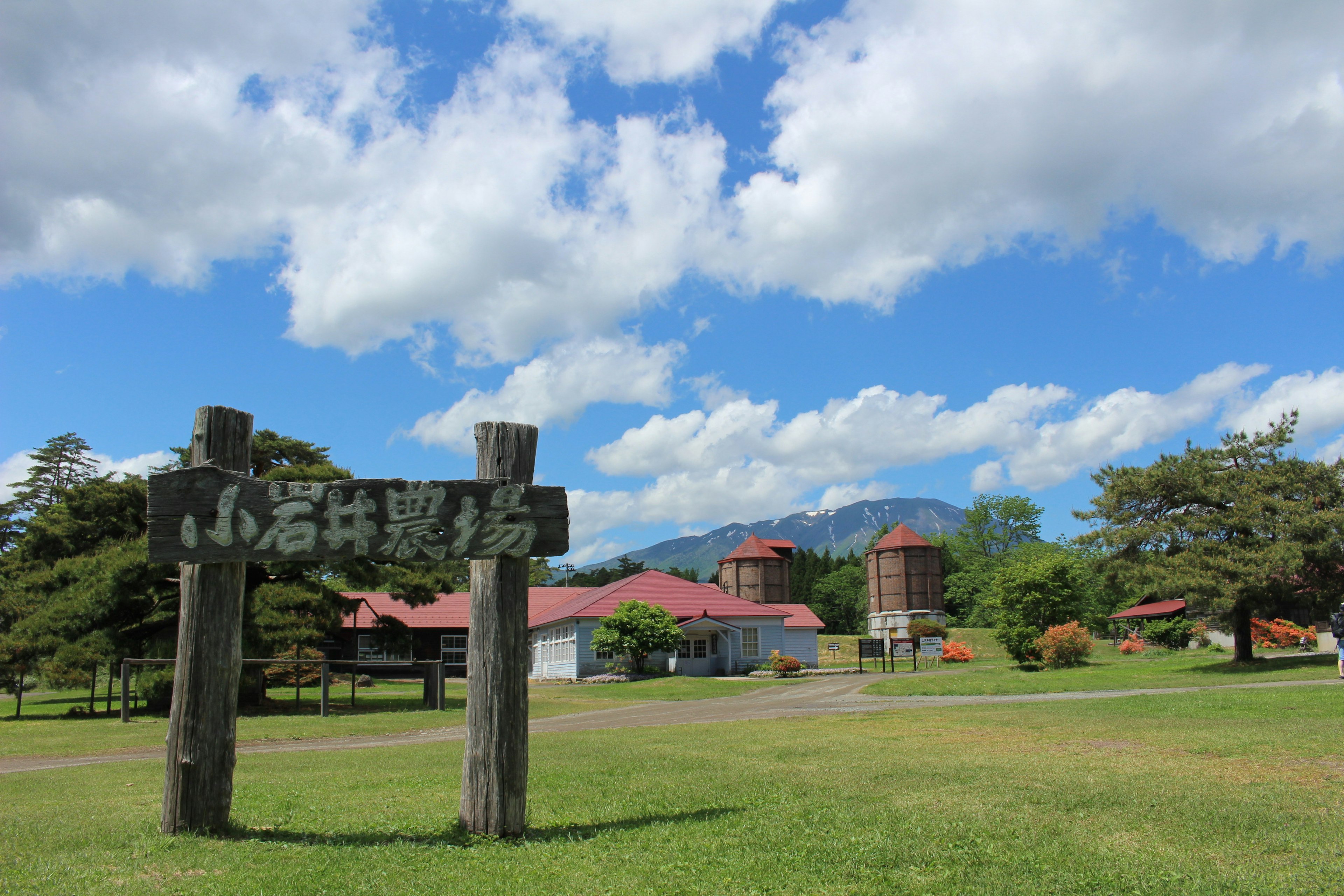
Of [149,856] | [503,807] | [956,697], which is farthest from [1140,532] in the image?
[149,856]

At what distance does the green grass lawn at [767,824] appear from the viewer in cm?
477

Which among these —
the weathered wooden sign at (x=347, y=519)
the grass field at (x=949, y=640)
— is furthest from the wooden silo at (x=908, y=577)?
the weathered wooden sign at (x=347, y=519)

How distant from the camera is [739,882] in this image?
4.78m

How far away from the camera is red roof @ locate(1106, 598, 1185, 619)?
193 feet

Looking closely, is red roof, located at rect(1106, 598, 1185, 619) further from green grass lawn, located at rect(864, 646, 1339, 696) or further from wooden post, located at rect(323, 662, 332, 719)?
wooden post, located at rect(323, 662, 332, 719)

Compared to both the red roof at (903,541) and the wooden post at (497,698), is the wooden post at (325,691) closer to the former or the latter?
the wooden post at (497,698)

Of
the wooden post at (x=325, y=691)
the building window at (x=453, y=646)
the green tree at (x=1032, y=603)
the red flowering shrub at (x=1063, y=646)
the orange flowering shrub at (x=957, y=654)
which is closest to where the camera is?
the wooden post at (x=325, y=691)

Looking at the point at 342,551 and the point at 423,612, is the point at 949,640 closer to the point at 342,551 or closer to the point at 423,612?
the point at 423,612

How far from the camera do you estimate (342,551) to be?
21.0 ft

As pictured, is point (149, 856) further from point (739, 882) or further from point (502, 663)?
point (739, 882)

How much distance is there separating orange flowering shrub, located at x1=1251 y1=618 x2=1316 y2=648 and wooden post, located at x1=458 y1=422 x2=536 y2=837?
4016 cm

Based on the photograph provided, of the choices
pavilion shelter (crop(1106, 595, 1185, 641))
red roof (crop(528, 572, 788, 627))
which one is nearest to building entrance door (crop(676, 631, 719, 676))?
red roof (crop(528, 572, 788, 627))

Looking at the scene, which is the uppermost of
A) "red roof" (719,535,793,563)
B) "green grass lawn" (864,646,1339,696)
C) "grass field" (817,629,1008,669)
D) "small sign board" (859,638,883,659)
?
"red roof" (719,535,793,563)

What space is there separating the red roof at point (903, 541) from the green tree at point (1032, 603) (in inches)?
1618
